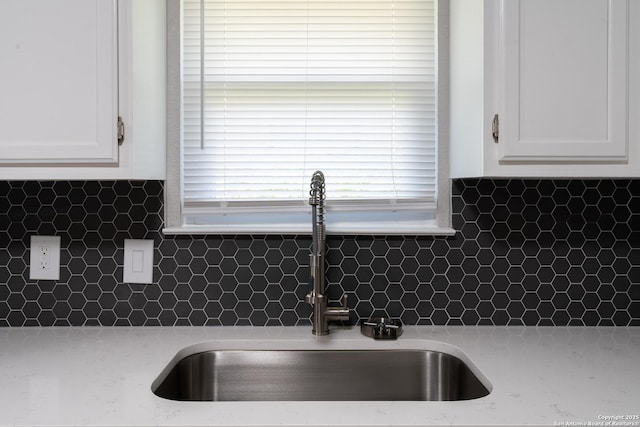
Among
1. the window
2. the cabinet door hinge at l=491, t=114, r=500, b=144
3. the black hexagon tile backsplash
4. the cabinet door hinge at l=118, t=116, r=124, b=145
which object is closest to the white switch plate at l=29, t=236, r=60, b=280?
the black hexagon tile backsplash

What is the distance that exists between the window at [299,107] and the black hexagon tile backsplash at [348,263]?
0.10 metres

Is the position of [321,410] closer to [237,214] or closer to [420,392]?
[420,392]

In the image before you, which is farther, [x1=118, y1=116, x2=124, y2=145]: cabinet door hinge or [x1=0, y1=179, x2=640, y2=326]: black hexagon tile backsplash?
[x1=0, y1=179, x2=640, y2=326]: black hexagon tile backsplash

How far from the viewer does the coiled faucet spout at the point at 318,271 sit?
1583 millimetres

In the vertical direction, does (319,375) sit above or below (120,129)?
below

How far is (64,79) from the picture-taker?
1388 mm

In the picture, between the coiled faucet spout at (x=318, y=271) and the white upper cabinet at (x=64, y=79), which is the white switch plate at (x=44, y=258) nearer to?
the white upper cabinet at (x=64, y=79)

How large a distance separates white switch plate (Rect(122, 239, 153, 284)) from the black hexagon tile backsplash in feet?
0.08

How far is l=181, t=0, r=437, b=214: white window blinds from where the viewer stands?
1.76 m

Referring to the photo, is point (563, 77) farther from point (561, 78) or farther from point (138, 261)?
point (138, 261)

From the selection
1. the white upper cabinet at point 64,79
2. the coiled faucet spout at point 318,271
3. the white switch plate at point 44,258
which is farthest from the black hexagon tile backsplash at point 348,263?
the white upper cabinet at point 64,79

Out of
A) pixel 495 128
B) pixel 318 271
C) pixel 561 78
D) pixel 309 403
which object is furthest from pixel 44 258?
pixel 561 78

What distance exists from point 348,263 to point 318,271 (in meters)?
0.17

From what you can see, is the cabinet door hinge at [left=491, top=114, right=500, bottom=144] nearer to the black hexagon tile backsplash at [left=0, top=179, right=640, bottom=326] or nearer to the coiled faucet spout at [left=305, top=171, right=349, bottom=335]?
the black hexagon tile backsplash at [left=0, top=179, right=640, bottom=326]
